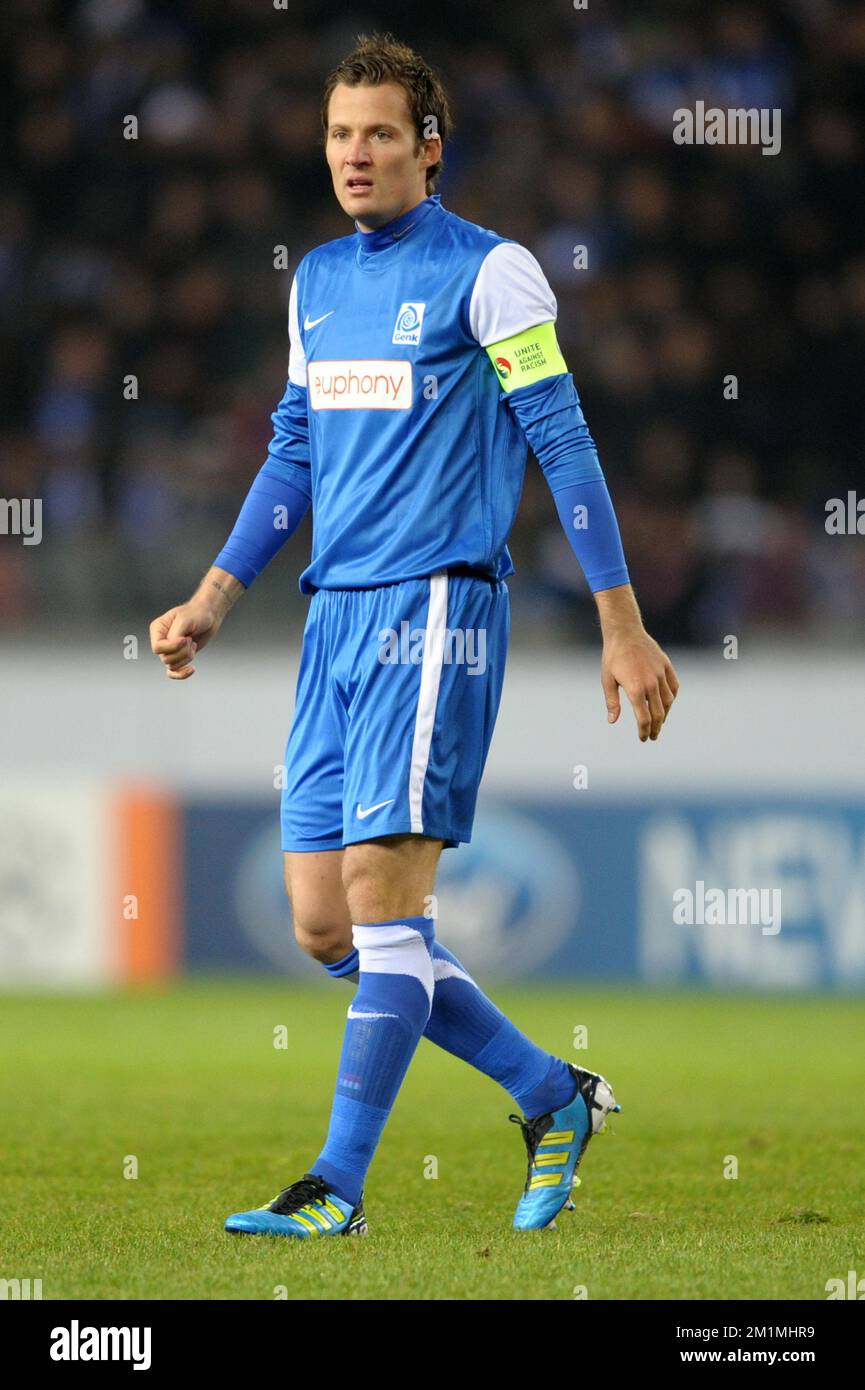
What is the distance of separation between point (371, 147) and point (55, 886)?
21.8 feet

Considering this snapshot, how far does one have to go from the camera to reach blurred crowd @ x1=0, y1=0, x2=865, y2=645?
11195mm

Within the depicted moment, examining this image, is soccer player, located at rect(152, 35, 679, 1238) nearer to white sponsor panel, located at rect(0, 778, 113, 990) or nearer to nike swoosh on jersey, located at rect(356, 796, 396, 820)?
nike swoosh on jersey, located at rect(356, 796, 396, 820)

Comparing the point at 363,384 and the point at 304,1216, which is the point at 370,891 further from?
the point at 363,384

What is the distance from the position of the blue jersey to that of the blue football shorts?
0.07 meters

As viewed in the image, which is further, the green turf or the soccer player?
the soccer player

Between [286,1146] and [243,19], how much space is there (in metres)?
10.3

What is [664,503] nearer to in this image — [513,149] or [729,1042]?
[513,149]

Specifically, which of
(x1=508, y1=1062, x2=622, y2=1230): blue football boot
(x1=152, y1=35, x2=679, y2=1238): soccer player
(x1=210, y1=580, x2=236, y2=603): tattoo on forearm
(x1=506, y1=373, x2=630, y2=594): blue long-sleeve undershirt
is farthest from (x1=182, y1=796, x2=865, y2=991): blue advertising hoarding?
(x1=506, y1=373, x2=630, y2=594): blue long-sleeve undershirt

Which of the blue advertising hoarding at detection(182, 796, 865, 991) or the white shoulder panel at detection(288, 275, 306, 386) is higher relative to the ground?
the white shoulder panel at detection(288, 275, 306, 386)

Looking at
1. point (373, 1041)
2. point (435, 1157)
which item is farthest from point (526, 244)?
point (373, 1041)

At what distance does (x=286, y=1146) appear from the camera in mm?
5188

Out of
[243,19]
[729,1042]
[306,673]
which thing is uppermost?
[243,19]

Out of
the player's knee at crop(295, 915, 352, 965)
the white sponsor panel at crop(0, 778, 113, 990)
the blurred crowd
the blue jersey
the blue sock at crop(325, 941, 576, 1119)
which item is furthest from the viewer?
the blurred crowd
